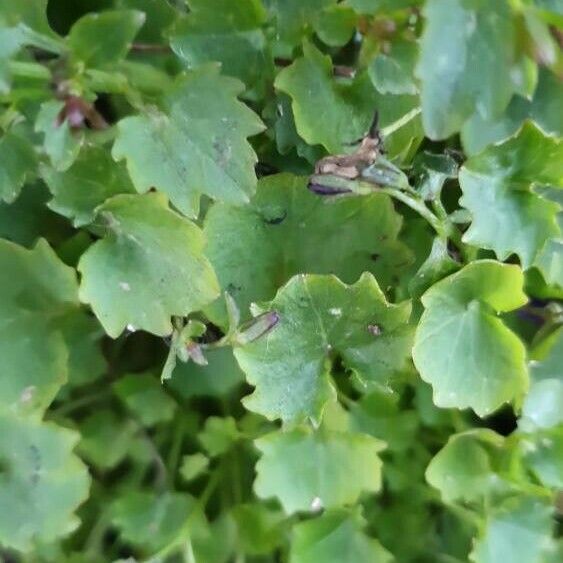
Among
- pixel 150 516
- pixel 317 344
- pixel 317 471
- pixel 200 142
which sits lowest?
pixel 150 516

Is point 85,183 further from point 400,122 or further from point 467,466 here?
point 467,466

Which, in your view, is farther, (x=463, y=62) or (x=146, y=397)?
(x=146, y=397)

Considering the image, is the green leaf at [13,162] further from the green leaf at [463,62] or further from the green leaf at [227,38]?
the green leaf at [463,62]

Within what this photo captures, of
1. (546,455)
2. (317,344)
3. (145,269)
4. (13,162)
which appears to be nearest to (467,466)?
(546,455)

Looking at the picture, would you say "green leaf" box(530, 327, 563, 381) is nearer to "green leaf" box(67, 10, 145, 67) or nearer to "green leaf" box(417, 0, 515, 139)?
"green leaf" box(417, 0, 515, 139)

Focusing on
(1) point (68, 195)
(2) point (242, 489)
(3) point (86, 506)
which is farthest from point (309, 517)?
(1) point (68, 195)

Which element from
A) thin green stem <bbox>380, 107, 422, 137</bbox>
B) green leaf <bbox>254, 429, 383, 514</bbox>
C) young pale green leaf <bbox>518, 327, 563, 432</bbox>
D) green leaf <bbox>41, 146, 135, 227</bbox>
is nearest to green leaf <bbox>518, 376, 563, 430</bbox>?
young pale green leaf <bbox>518, 327, 563, 432</bbox>
